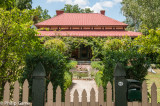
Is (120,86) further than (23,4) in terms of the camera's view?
No

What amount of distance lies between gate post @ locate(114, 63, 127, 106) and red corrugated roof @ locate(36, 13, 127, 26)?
21504mm

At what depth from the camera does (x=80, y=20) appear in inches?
990

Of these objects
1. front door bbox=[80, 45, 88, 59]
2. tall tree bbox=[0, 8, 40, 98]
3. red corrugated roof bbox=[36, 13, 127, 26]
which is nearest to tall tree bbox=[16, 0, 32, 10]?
red corrugated roof bbox=[36, 13, 127, 26]

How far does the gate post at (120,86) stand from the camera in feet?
7.82

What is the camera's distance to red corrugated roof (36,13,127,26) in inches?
926

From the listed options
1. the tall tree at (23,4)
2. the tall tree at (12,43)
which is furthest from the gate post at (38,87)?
the tall tree at (23,4)

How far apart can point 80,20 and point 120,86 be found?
23.5 metres

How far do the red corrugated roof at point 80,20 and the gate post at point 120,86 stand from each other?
70.6 feet

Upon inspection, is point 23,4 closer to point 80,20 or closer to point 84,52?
point 80,20

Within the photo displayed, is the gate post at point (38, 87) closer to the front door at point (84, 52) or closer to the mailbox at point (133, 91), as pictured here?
the mailbox at point (133, 91)

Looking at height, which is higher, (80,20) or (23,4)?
(23,4)

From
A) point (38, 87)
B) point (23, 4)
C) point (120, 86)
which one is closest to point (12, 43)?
point (38, 87)

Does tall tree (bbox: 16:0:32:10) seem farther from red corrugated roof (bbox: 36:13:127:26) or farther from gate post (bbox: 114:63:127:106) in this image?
gate post (bbox: 114:63:127:106)

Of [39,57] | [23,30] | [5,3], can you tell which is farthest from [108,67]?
[5,3]
